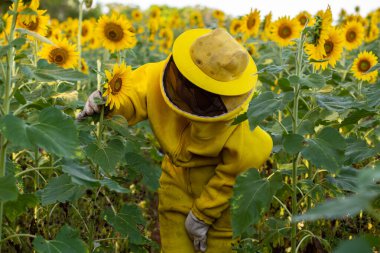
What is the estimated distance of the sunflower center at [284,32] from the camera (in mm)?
4164

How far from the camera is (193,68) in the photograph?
7.55ft

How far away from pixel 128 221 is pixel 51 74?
68 centimetres

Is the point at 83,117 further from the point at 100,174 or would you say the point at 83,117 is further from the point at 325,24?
the point at 325,24

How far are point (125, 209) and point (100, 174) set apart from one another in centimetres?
19

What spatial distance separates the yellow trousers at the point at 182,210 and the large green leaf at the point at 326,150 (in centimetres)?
44

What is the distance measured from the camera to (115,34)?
133 inches

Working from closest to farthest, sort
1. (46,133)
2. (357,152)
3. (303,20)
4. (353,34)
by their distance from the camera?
(46,133), (357,152), (353,34), (303,20)

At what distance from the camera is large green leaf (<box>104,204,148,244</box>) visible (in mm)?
2531

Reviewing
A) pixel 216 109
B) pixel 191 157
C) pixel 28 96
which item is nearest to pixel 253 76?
pixel 216 109

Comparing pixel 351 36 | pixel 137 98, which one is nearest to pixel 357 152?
pixel 137 98

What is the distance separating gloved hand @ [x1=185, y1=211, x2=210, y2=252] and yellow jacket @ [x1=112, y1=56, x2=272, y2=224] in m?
0.03

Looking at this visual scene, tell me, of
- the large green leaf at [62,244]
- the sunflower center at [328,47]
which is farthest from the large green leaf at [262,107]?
the sunflower center at [328,47]

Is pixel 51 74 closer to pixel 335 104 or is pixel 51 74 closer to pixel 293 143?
pixel 293 143

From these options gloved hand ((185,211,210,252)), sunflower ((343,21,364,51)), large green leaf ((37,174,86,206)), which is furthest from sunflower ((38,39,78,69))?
sunflower ((343,21,364,51))
